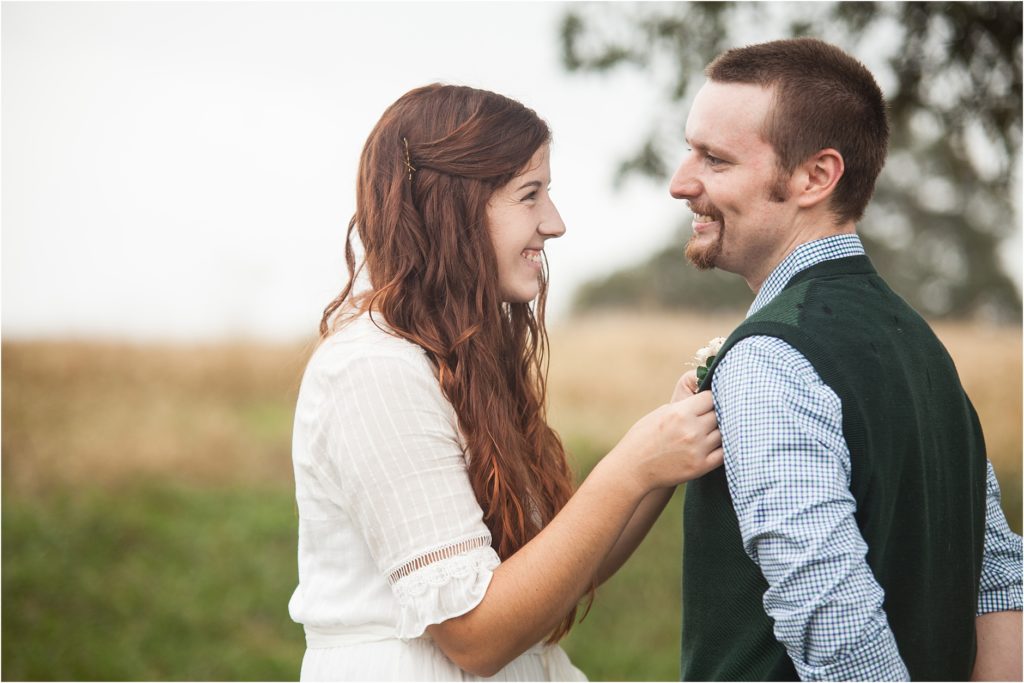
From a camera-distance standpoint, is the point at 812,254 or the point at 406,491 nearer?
the point at 406,491

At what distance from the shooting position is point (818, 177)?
2.29m

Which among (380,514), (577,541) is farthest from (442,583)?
(577,541)

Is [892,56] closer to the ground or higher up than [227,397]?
higher up

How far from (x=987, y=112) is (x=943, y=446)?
5.10 m

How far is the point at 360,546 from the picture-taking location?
228 cm

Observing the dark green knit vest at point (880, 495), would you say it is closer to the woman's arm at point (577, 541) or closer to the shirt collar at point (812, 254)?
the shirt collar at point (812, 254)

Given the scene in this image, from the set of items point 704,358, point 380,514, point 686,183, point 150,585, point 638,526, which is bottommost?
point 150,585

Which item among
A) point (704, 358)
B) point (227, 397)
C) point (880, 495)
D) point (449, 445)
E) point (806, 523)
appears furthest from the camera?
point (227, 397)

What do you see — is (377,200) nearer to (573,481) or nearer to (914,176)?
(573,481)

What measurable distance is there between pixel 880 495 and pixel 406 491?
1028mm

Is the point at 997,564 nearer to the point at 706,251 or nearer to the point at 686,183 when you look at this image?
the point at 706,251

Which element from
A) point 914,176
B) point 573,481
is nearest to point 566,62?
point 573,481

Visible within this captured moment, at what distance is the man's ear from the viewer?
7.48 ft

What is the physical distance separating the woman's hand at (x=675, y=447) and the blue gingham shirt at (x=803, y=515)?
2.7 inches
